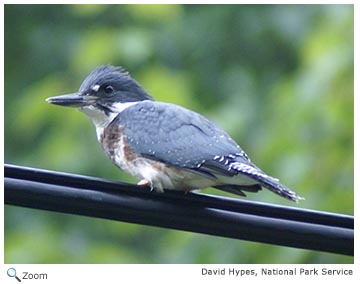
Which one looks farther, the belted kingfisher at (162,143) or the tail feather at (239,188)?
the tail feather at (239,188)

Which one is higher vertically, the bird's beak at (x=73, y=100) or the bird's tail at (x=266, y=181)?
the bird's beak at (x=73, y=100)

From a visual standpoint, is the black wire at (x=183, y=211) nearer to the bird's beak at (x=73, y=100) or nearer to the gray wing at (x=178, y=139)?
the gray wing at (x=178, y=139)

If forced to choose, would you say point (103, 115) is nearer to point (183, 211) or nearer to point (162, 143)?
point (162, 143)

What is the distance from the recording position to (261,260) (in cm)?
511

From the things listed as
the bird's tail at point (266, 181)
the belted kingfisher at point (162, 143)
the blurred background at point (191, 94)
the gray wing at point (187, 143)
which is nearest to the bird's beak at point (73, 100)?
the belted kingfisher at point (162, 143)

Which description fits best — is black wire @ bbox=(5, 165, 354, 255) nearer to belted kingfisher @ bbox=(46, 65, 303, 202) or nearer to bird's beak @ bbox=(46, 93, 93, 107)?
belted kingfisher @ bbox=(46, 65, 303, 202)

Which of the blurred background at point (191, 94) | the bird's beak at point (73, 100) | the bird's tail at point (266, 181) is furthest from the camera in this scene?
the blurred background at point (191, 94)

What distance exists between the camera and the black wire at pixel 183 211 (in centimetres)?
371

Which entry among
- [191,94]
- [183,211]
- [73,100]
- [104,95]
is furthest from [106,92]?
[191,94]

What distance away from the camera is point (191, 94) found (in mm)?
7203

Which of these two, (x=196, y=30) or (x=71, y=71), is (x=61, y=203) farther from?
(x=196, y=30)

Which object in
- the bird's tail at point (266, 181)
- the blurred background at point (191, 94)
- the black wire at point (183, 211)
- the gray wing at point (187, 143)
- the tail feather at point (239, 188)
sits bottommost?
the black wire at point (183, 211)
